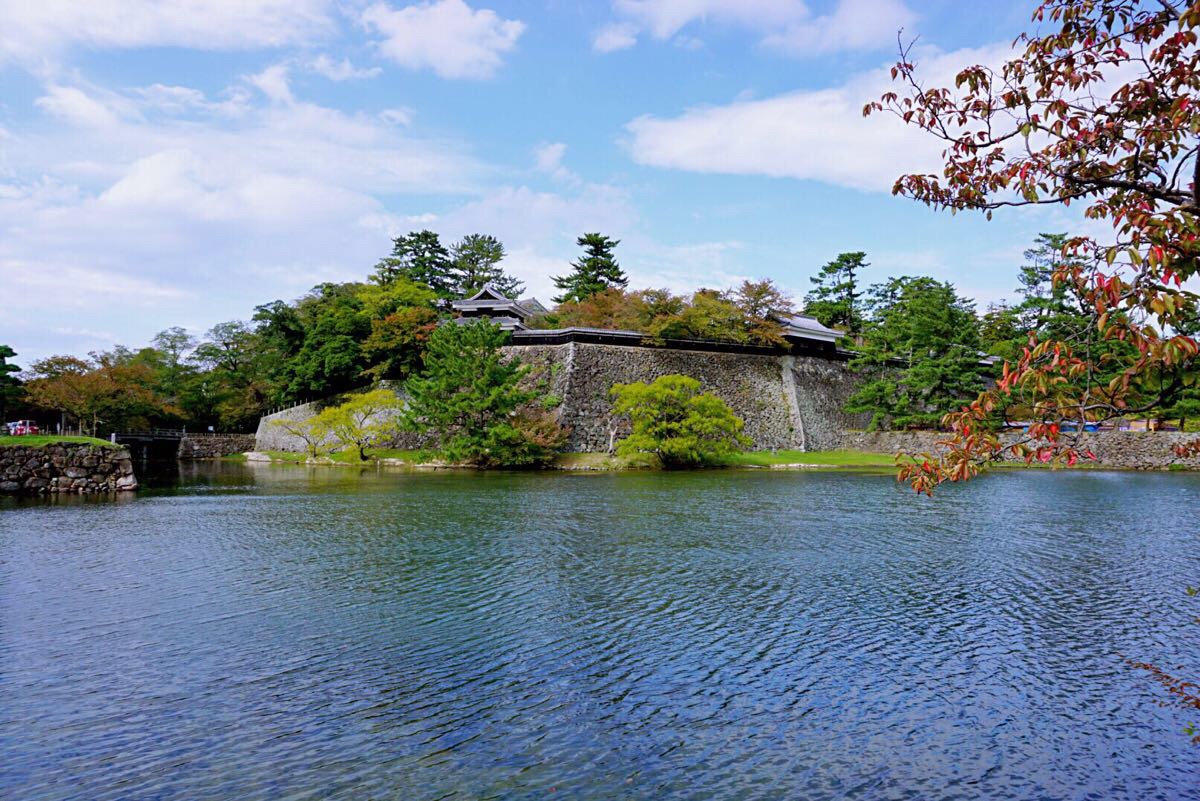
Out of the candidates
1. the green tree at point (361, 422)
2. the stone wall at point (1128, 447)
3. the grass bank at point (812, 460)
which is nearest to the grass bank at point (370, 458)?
the green tree at point (361, 422)

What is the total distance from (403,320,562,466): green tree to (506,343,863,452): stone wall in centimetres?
310

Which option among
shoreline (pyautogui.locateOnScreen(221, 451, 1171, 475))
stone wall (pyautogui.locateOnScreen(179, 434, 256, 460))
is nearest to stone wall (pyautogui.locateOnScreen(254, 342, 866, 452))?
shoreline (pyautogui.locateOnScreen(221, 451, 1171, 475))

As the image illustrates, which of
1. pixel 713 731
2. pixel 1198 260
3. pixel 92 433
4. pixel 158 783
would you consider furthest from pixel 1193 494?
pixel 92 433

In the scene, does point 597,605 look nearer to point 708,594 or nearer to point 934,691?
point 708,594

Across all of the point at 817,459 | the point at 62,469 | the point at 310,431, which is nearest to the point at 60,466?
the point at 62,469

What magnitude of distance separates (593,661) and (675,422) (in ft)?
75.7

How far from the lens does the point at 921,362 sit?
35125 mm

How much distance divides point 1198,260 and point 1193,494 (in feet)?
76.1

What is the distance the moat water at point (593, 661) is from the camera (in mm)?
4855

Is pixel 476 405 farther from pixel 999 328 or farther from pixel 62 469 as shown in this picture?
pixel 999 328

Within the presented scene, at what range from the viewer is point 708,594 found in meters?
9.23

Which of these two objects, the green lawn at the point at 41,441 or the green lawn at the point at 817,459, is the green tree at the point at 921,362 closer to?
the green lawn at the point at 817,459

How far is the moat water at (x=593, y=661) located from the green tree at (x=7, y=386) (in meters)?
28.3

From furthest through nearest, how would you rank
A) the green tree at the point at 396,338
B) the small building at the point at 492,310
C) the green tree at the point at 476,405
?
the small building at the point at 492,310
the green tree at the point at 396,338
the green tree at the point at 476,405
